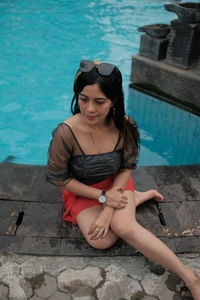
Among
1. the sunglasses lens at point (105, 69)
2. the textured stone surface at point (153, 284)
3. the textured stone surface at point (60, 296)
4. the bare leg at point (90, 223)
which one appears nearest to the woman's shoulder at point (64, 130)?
the sunglasses lens at point (105, 69)

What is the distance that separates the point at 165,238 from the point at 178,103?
2.70 m

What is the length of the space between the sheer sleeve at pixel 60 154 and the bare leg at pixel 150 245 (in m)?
0.53

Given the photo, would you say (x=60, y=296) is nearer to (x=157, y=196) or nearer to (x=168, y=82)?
(x=157, y=196)

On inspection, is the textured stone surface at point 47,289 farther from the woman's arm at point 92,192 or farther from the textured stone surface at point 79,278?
the woman's arm at point 92,192

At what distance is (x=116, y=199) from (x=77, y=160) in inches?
17.1

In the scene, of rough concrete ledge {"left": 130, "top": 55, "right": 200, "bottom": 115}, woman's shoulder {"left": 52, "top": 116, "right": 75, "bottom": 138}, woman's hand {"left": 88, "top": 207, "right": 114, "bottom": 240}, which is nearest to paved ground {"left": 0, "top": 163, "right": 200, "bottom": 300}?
woman's hand {"left": 88, "top": 207, "right": 114, "bottom": 240}

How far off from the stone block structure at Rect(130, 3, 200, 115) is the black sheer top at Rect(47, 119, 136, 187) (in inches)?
94.6

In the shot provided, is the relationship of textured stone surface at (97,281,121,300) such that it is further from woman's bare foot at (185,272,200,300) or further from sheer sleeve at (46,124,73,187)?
sheer sleeve at (46,124,73,187)

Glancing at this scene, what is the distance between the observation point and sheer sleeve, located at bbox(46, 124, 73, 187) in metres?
2.51

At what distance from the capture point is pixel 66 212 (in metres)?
2.93

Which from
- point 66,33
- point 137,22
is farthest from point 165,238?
point 137,22

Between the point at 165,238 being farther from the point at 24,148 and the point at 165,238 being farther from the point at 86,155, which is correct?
the point at 24,148

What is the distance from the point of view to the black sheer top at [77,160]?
252 cm

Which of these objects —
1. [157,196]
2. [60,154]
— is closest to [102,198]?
[60,154]
